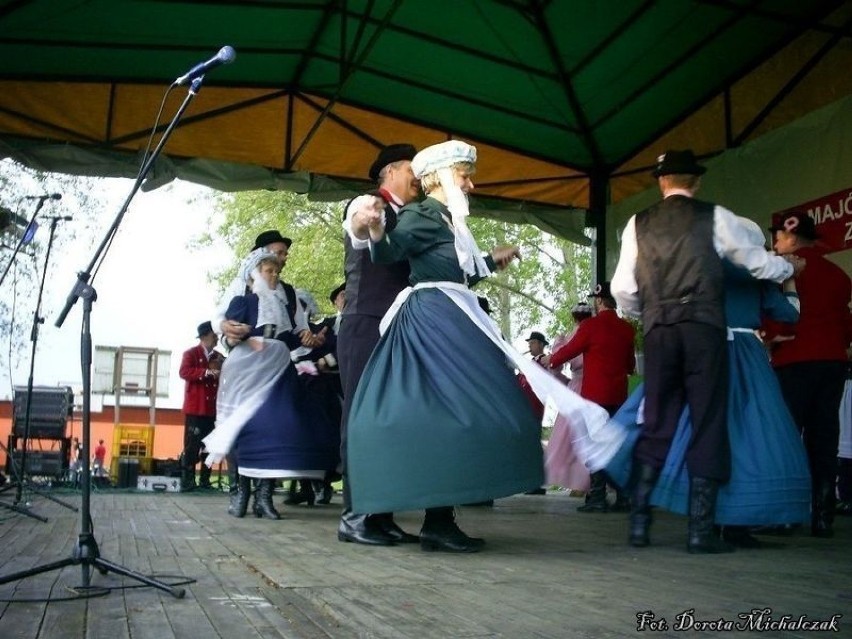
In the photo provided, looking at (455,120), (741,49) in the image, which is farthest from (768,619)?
(455,120)

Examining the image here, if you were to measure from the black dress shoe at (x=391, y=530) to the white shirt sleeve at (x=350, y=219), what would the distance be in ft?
3.83

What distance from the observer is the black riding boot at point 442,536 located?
3836mm

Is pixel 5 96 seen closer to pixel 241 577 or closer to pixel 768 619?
pixel 241 577

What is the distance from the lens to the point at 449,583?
2947 millimetres

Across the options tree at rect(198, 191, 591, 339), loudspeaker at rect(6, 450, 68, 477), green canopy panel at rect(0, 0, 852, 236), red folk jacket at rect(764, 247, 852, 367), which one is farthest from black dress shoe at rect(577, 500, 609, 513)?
tree at rect(198, 191, 591, 339)

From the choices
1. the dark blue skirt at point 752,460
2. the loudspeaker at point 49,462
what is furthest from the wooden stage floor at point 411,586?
the loudspeaker at point 49,462

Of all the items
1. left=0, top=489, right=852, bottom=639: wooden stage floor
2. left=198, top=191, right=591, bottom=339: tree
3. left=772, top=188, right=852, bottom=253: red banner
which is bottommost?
left=0, top=489, right=852, bottom=639: wooden stage floor

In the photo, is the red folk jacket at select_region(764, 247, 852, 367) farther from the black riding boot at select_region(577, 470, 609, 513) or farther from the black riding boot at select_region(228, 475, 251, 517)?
the black riding boot at select_region(228, 475, 251, 517)

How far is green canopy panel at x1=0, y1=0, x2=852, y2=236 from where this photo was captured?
25.0 ft

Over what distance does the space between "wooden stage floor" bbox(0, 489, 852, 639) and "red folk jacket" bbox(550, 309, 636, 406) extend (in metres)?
2.25

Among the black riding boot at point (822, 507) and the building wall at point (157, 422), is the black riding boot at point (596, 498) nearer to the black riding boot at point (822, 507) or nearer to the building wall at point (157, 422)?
the black riding boot at point (822, 507)

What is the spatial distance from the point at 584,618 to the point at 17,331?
1840 cm

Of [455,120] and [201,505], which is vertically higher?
[455,120]

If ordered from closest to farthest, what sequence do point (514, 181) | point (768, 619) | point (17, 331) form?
point (768, 619) → point (514, 181) → point (17, 331)
